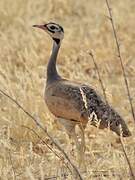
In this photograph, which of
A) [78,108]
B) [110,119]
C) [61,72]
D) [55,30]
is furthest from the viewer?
[61,72]

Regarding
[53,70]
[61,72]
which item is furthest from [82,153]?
[61,72]

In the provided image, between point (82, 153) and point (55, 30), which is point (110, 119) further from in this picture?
point (55, 30)

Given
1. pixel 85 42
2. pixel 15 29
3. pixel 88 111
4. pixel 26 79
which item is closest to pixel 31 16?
pixel 15 29

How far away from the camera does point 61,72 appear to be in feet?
26.1

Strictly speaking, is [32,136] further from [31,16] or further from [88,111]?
[31,16]

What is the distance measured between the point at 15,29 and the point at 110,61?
56.8 inches

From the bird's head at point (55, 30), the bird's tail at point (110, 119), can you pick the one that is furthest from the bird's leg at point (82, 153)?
the bird's head at point (55, 30)

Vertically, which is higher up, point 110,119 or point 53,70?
point 53,70

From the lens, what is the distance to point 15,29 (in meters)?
9.14

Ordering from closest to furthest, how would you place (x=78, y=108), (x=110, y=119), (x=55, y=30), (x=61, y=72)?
(x=110, y=119), (x=78, y=108), (x=55, y=30), (x=61, y=72)

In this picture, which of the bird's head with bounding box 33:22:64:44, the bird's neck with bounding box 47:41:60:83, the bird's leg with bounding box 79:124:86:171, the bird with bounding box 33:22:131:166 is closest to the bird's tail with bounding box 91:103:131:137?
the bird with bounding box 33:22:131:166

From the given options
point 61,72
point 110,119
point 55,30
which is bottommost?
point 110,119

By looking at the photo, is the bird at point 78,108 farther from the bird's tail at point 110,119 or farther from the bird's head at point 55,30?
the bird's head at point 55,30

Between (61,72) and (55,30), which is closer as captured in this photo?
(55,30)
